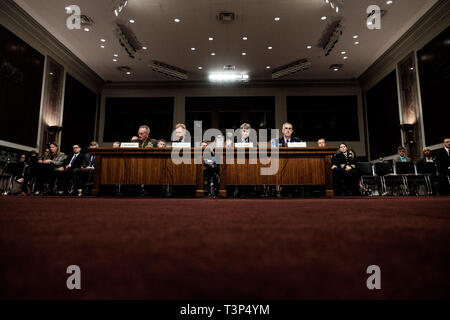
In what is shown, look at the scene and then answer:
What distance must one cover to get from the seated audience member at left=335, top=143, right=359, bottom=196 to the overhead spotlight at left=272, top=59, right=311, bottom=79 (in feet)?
11.6

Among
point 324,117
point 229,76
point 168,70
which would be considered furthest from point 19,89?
point 324,117

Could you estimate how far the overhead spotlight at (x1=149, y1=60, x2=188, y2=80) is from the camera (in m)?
8.05

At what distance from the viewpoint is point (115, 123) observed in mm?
9422

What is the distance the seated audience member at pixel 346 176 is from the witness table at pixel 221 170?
1816 millimetres

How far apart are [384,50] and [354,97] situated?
6.82 feet

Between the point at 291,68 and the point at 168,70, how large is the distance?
144 inches

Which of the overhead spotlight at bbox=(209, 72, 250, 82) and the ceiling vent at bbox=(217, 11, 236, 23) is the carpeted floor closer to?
the ceiling vent at bbox=(217, 11, 236, 23)

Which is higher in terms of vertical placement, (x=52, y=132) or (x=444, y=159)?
(x=52, y=132)

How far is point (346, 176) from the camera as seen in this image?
17.4ft

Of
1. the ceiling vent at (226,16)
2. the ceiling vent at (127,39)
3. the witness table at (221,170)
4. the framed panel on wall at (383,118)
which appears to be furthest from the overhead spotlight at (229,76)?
the witness table at (221,170)

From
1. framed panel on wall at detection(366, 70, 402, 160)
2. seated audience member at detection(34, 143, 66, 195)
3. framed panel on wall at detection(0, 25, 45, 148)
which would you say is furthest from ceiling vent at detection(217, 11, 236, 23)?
framed panel on wall at detection(366, 70, 402, 160)

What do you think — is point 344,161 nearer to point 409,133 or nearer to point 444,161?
point 444,161
